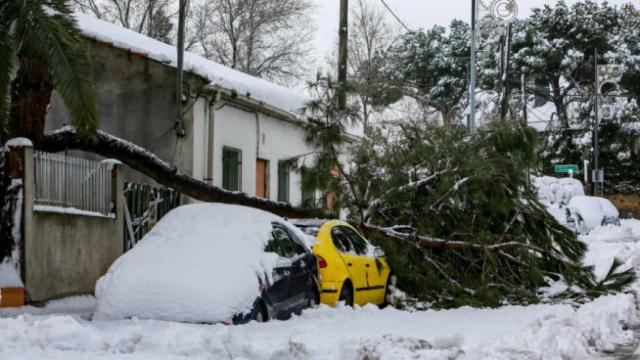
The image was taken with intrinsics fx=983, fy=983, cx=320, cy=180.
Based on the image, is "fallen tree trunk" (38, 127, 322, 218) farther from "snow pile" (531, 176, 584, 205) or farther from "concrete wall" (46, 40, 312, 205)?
"snow pile" (531, 176, 584, 205)

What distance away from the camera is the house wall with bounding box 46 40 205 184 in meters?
21.4

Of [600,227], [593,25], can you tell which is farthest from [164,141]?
[593,25]

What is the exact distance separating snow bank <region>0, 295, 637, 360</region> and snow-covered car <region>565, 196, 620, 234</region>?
30.3 m

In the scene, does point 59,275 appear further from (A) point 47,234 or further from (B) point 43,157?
(B) point 43,157

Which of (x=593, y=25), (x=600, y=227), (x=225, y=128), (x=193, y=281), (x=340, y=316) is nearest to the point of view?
(x=193, y=281)

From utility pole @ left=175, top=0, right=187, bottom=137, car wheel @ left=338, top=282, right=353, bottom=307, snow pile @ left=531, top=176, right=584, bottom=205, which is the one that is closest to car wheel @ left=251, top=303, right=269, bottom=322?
car wheel @ left=338, top=282, right=353, bottom=307

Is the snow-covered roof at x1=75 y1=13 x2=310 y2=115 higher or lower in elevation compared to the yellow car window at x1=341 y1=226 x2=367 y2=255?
higher

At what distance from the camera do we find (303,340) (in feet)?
31.9

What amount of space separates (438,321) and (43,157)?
673 cm

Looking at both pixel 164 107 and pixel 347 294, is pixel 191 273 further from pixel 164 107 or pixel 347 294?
pixel 164 107

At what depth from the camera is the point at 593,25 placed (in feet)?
204

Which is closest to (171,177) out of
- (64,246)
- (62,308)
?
(64,246)

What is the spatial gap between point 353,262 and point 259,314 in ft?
10.5

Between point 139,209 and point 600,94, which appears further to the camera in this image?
point 600,94
